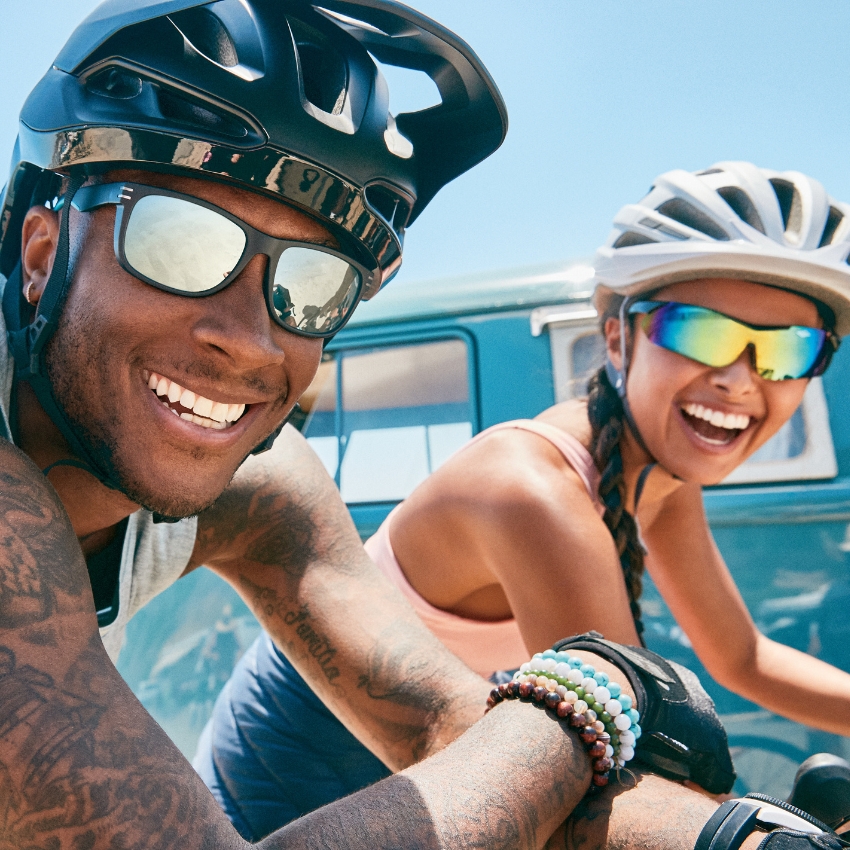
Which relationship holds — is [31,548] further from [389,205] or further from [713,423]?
[713,423]

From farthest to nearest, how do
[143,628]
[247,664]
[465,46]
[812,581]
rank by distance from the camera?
[143,628]
[812,581]
[247,664]
[465,46]

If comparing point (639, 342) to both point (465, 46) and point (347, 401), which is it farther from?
point (347, 401)

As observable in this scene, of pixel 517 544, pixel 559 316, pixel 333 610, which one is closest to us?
pixel 333 610

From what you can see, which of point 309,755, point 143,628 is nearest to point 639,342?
point 309,755

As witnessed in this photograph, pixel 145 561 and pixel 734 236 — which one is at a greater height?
pixel 734 236

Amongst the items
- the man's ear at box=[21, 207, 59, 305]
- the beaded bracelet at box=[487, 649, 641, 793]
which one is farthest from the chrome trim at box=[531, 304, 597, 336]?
the man's ear at box=[21, 207, 59, 305]

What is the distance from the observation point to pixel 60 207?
4.62 ft

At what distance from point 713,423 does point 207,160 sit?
1.59 meters

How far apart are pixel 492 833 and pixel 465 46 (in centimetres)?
133

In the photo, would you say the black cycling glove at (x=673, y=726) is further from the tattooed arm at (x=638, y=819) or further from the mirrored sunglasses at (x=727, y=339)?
the mirrored sunglasses at (x=727, y=339)

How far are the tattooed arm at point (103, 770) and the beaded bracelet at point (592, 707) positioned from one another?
0.08 metres

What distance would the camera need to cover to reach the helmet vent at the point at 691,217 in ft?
7.80

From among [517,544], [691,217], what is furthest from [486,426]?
[517,544]

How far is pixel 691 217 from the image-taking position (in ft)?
8.15
